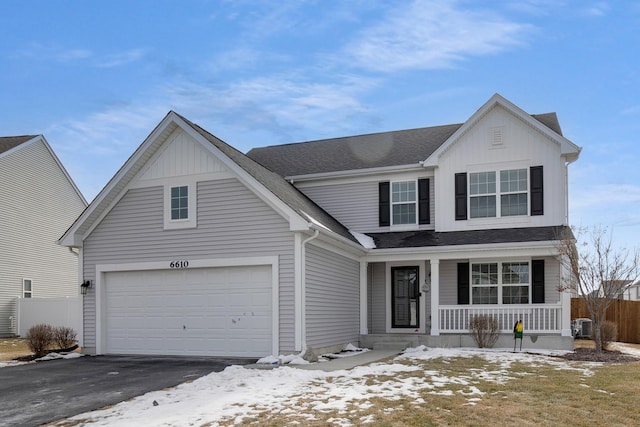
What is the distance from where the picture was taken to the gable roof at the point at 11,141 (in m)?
25.0

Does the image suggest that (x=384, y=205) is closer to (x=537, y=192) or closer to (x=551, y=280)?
(x=537, y=192)

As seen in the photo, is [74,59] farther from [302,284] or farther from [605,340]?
[605,340]

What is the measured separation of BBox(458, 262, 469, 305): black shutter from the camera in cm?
1734

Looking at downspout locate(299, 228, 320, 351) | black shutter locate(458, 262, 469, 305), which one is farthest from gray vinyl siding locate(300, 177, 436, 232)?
downspout locate(299, 228, 320, 351)

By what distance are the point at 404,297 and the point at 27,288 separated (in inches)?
677

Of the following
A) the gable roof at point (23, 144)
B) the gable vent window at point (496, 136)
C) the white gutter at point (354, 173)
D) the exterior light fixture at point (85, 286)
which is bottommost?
the exterior light fixture at point (85, 286)

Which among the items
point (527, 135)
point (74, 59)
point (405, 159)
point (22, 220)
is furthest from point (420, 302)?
point (22, 220)

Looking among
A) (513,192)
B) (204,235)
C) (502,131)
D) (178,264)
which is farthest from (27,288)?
(502,131)

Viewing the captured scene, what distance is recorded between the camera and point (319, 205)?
766 inches

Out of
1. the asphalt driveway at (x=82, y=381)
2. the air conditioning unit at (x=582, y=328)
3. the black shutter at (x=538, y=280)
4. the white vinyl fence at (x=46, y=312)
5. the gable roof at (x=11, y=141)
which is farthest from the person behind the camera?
the gable roof at (x=11, y=141)

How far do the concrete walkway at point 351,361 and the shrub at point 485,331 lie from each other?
2.21 metres

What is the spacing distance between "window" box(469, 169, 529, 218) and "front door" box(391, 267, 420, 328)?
107 inches

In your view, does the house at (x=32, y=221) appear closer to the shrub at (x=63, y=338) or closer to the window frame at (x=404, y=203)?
the shrub at (x=63, y=338)

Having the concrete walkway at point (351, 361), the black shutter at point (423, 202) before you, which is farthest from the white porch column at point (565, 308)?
the concrete walkway at point (351, 361)
